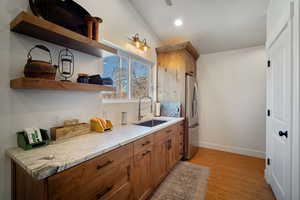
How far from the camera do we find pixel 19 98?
1193 millimetres

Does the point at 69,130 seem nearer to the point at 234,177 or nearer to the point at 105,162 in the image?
the point at 105,162

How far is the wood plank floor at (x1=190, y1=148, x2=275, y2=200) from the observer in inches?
74.1

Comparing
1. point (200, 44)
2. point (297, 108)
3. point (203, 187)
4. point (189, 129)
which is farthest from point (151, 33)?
point (203, 187)

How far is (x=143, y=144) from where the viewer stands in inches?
64.7

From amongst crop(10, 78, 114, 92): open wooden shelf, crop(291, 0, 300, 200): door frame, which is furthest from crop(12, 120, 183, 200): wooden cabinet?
crop(291, 0, 300, 200): door frame

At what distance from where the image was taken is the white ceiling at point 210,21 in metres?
2.32

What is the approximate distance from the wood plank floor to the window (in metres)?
1.90

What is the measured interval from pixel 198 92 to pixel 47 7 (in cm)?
346

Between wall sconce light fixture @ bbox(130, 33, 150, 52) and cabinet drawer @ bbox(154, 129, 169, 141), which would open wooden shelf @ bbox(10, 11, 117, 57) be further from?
cabinet drawer @ bbox(154, 129, 169, 141)

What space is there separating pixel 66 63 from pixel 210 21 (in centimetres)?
263

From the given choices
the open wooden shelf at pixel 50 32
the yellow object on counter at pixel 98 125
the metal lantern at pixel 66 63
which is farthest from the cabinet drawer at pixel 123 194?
the open wooden shelf at pixel 50 32

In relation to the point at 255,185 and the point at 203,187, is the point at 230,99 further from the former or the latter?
the point at 203,187

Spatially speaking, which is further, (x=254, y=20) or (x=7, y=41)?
(x=254, y=20)

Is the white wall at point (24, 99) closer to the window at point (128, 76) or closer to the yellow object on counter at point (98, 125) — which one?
the yellow object on counter at point (98, 125)
